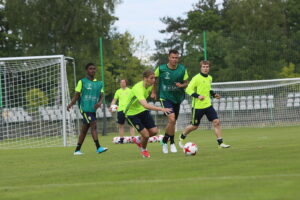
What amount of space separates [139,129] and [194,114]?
3057 millimetres

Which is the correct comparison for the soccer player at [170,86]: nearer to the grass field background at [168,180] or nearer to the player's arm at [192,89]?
the player's arm at [192,89]

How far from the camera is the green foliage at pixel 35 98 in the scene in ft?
79.5

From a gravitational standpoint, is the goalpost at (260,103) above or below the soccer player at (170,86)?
below

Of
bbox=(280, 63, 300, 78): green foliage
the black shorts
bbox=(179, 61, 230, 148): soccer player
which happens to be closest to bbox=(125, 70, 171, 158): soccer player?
the black shorts

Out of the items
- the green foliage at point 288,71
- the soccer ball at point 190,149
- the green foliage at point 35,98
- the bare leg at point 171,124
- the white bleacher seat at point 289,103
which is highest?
the green foliage at point 288,71

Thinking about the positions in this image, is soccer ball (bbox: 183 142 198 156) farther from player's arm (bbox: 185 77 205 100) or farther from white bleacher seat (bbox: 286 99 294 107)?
white bleacher seat (bbox: 286 99 294 107)

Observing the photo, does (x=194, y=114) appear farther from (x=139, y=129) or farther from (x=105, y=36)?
(x=105, y=36)

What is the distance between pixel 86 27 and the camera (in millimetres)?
44938

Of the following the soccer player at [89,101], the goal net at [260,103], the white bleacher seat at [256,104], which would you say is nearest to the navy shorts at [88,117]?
the soccer player at [89,101]

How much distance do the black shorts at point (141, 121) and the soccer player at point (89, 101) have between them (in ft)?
6.50

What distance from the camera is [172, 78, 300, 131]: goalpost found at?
90.8 feet

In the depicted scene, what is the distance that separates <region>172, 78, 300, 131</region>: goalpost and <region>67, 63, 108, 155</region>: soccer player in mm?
13964

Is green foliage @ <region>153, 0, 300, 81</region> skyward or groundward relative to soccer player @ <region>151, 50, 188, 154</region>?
skyward

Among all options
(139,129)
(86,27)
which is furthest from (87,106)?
(86,27)
